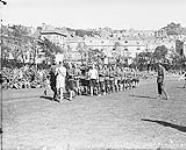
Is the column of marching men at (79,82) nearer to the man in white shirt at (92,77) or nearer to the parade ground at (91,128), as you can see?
the man in white shirt at (92,77)

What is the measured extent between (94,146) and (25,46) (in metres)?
39.0

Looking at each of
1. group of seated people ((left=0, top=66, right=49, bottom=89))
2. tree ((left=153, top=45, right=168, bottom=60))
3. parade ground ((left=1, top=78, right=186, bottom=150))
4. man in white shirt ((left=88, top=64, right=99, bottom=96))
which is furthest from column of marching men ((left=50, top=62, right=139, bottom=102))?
tree ((left=153, top=45, right=168, bottom=60))

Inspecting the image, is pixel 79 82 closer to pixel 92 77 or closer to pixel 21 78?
pixel 92 77

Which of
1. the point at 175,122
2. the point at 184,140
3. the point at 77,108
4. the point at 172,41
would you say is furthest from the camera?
the point at 172,41

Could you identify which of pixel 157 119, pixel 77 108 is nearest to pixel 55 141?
pixel 157 119

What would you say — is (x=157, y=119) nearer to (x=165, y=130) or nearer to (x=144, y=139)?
(x=165, y=130)

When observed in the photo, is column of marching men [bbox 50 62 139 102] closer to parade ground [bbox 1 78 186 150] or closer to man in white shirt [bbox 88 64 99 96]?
man in white shirt [bbox 88 64 99 96]

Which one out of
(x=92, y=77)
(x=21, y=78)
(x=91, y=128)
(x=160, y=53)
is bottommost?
(x=91, y=128)

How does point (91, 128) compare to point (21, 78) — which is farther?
point (21, 78)

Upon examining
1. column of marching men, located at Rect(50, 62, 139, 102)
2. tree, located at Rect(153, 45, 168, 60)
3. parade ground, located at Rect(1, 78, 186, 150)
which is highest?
tree, located at Rect(153, 45, 168, 60)

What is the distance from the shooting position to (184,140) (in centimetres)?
883

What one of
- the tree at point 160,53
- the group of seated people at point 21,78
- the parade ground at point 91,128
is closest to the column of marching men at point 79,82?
the parade ground at point 91,128

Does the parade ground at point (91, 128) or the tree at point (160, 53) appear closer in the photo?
the parade ground at point (91, 128)

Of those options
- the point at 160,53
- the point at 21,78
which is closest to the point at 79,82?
the point at 21,78
